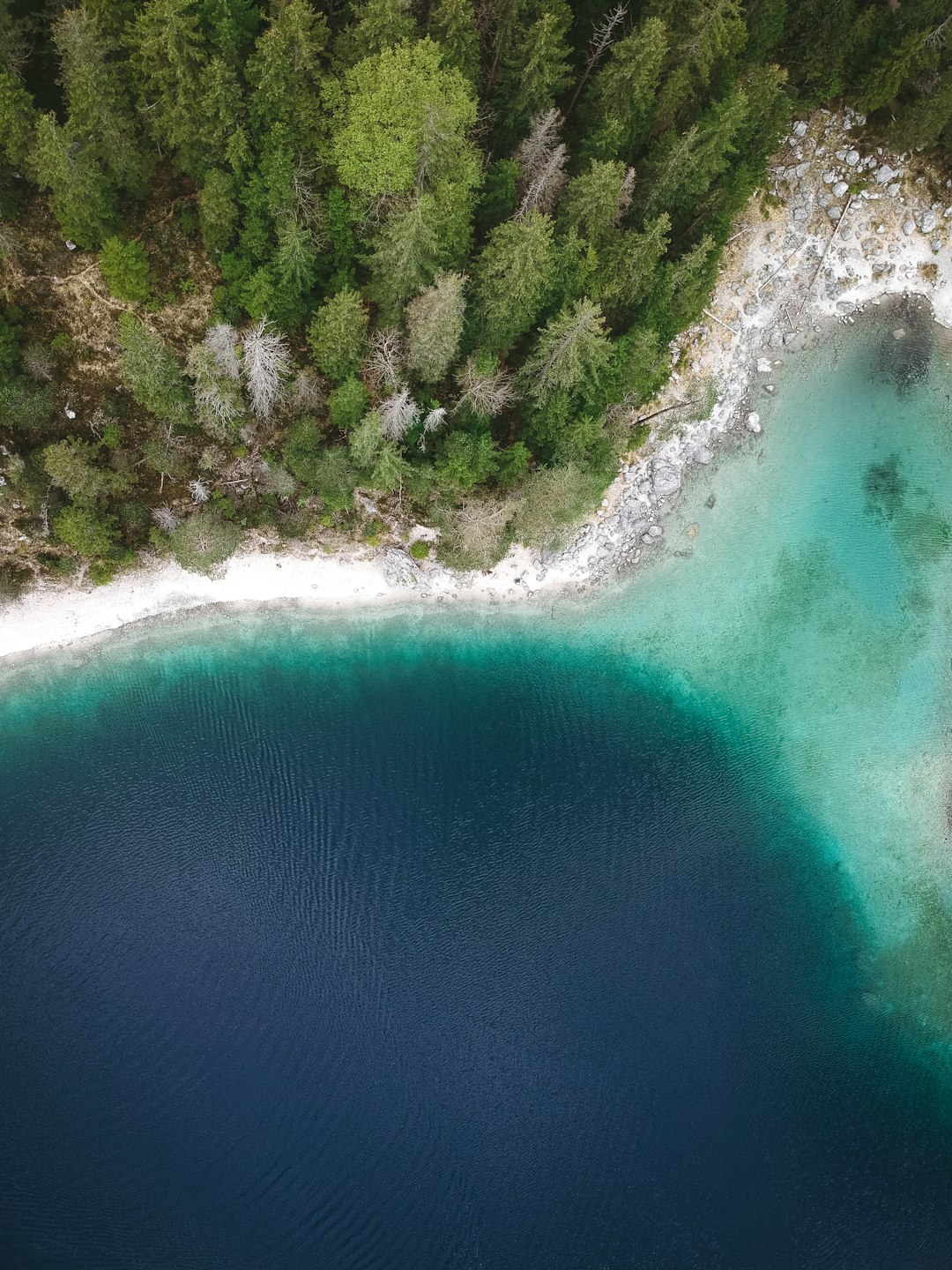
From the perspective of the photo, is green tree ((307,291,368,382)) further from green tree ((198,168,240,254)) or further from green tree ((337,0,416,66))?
green tree ((337,0,416,66))

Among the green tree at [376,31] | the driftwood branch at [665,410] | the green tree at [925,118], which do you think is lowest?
the driftwood branch at [665,410]

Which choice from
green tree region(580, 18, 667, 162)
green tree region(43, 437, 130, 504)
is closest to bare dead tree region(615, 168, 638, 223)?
green tree region(580, 18, 667, 162)

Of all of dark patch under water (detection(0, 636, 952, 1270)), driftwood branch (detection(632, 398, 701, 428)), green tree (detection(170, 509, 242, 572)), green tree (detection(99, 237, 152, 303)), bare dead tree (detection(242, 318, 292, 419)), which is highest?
green tree (detection(99, 237, 152, 303))

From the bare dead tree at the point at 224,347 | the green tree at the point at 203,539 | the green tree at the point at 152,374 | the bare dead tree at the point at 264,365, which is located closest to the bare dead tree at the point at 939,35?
the bare dead tree at the point at 264,365

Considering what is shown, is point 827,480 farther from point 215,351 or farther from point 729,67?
point 215,351

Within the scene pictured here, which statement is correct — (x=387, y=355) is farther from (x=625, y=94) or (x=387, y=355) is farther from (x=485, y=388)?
(x=625, y=94)

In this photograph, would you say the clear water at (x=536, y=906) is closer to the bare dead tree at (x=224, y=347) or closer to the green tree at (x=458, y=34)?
the bare dead tree at (x=224, y=347)
